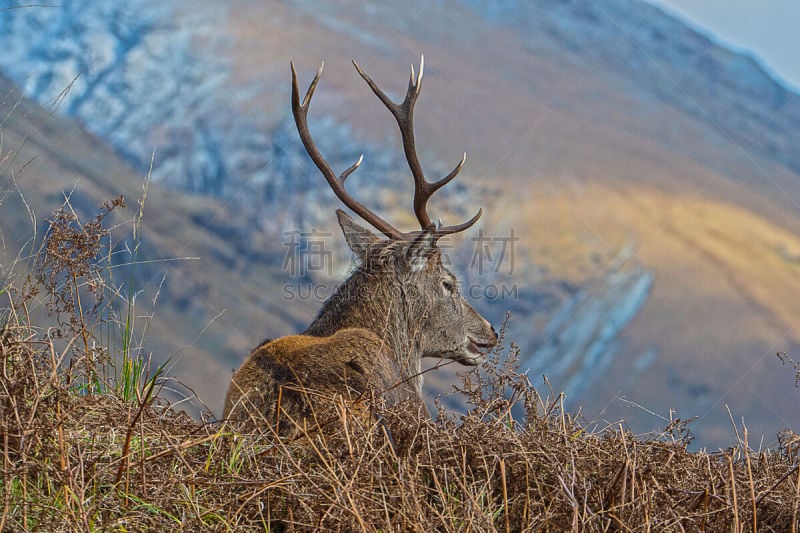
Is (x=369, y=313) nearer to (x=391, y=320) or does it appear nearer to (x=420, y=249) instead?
(x=391, y=320)

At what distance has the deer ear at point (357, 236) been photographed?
21.9 ft

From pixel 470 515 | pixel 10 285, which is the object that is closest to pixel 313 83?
pixel 10 285

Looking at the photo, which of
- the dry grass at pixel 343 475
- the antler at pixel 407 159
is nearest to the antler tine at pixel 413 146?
the antler at pixel 407 159

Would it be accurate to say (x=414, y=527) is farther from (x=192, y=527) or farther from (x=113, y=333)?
(x=113, y=333)

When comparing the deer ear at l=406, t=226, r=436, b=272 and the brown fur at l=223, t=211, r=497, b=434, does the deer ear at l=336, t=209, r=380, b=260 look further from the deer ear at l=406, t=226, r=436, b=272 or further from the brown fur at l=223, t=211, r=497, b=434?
the deer ear at l=406, t=226, r=436, b=272

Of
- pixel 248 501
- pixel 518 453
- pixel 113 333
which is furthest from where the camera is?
pixel 113 333

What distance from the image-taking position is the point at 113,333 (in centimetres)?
527

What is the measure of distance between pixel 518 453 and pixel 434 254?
11.5 feet

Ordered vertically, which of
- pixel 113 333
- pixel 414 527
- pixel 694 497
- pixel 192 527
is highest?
pixel 694 497

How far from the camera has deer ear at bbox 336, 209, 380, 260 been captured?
6664 millimetres

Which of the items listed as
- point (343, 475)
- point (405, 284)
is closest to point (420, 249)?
point (405, 284)

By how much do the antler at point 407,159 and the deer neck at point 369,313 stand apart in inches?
17.9

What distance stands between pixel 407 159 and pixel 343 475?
15.0 feet

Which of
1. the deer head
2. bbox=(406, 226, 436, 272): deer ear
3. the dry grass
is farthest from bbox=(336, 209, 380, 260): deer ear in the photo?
the dry grass
